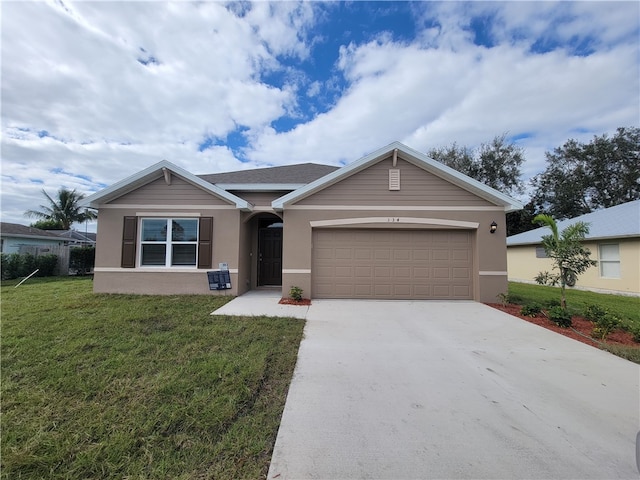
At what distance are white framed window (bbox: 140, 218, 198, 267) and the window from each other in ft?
53.9

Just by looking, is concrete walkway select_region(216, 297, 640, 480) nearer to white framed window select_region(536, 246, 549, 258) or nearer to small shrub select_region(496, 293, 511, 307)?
small shrub select_region(496, 293, 511, 307)

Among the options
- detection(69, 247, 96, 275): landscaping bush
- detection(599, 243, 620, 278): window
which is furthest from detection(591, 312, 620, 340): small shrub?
detection(69, 247, 96, 275): landscaping bush

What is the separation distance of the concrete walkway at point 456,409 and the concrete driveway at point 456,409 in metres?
0.01

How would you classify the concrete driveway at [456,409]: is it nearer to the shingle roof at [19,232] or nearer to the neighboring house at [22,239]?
the neighboring house at [22,239]

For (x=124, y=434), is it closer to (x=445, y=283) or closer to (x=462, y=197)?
(x=445, y=283)

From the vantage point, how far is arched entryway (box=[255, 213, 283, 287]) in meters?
10.7

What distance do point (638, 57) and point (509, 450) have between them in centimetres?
1185

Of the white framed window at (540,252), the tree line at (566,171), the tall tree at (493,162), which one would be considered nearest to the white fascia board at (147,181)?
the white framed window at (540,252)

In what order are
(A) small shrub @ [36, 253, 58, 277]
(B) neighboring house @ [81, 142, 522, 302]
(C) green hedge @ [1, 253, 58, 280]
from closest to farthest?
(B) neighboring house @ [81, 142, 522, 302] < (C) green hedge @ [1, 253, 58, 280] < (A) small shrub @ [36, 253, 58, 277]

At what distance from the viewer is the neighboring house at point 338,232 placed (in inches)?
336

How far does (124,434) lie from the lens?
2.46 m

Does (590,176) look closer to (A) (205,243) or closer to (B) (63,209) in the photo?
(A) (205,243)

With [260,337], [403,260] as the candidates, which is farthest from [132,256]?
[403,260]

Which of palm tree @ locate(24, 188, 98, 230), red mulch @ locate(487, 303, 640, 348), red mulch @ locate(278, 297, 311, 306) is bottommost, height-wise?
red mulch @ locate(487, 303, 640, 348)
